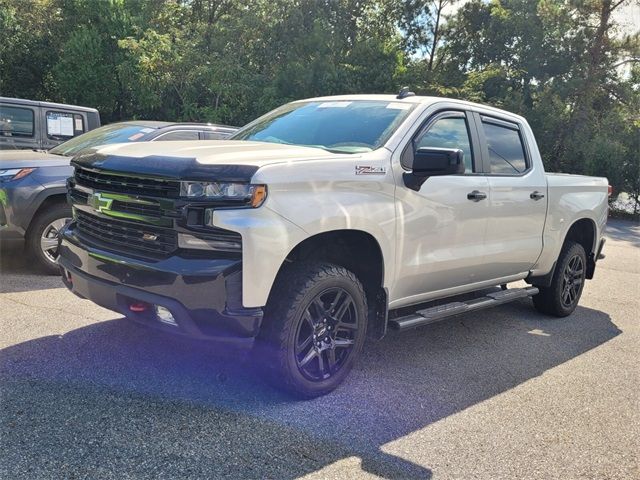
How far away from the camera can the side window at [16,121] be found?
9.03m

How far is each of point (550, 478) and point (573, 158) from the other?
1837 centimetres

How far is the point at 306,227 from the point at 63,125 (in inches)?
294

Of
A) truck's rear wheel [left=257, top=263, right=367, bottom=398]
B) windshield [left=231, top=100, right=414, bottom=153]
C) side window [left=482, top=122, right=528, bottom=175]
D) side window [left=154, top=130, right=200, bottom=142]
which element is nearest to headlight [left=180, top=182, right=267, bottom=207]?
truck's rear wheel [left=257, top=263, right=367, bottom=398]

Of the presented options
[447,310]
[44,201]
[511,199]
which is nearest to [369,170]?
[447,310]

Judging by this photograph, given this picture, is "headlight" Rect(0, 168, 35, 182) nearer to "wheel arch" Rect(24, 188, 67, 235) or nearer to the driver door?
"wheel arch" Rect(24, 188, 67, 235)

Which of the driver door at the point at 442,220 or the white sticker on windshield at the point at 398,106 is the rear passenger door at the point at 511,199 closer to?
the driver door at the point at 442,220

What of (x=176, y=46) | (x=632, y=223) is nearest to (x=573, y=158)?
(x=632, y=223)

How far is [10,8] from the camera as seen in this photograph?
22.4 m

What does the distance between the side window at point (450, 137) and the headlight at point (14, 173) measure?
4.00 metres

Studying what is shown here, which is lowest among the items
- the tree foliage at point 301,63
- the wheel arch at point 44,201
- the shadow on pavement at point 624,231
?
the shadow on pavement at point 624,231

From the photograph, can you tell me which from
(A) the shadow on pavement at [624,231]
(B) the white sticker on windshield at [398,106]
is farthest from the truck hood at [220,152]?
(A) the shadow on pavement at [624,231]

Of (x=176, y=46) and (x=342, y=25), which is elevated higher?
(x=342, y=25)

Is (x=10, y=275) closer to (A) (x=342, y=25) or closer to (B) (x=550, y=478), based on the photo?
(B) (x=550, y=478)

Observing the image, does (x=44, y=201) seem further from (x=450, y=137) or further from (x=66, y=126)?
(x=450, y=137)
